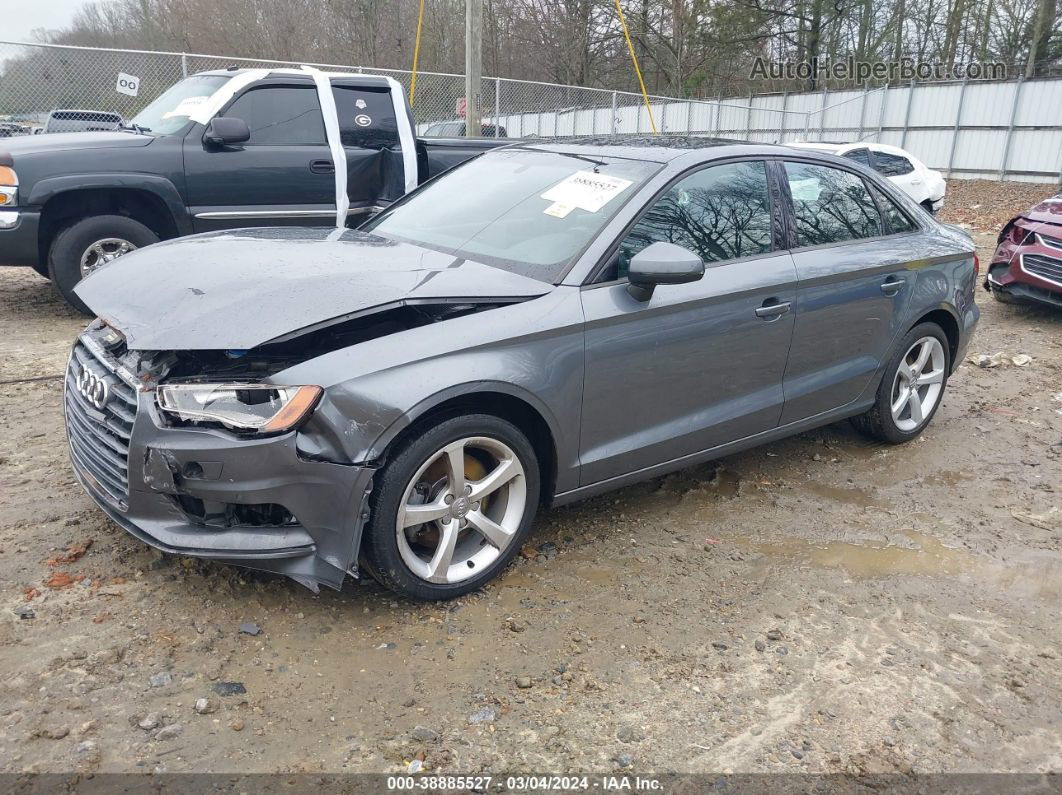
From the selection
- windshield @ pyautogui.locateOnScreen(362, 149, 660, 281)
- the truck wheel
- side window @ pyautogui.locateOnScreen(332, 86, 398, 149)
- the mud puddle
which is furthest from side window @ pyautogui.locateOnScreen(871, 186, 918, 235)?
the truck wheel

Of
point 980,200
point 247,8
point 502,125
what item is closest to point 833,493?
point 502,125

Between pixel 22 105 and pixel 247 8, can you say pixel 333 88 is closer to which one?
pixel 22 105

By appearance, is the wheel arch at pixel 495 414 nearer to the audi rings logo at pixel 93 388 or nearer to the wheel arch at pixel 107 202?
the audi rings logo at pixel 93 388

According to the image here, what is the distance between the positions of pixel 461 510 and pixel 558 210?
1403mm

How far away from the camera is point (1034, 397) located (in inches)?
237

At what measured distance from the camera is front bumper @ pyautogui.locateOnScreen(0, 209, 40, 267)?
20.5 ft

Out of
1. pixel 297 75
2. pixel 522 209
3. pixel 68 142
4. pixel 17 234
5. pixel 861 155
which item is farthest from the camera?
pixel 861 155

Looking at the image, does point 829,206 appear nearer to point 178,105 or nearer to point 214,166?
point 214,166

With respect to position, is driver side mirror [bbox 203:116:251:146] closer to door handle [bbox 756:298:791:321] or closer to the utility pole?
door handle [bbox 756:298:791:321]

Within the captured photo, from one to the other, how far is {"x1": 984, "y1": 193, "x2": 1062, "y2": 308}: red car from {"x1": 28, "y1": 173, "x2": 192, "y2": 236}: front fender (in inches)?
296

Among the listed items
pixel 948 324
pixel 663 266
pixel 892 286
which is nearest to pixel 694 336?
pixel 663 266

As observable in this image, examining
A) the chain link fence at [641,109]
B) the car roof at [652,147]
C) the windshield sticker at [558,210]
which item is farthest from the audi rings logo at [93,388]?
the chain link fence at [641,109]

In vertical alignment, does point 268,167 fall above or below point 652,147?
below

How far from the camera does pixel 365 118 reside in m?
7.52
